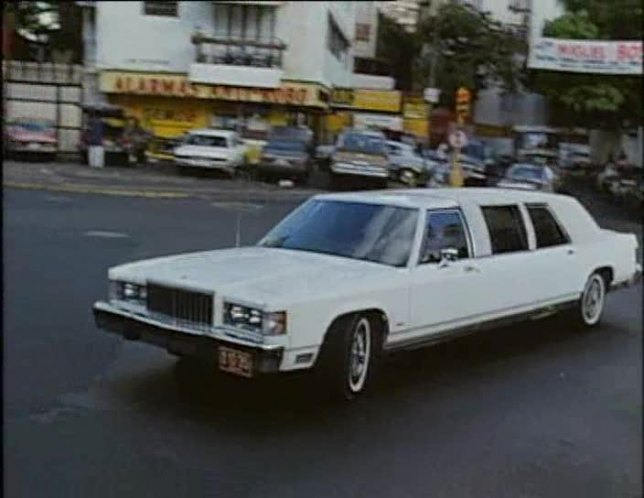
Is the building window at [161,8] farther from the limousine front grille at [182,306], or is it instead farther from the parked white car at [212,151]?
the limousine front grille at [182,306]

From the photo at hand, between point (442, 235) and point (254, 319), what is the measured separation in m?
0.45

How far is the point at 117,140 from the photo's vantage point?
155 centimetres

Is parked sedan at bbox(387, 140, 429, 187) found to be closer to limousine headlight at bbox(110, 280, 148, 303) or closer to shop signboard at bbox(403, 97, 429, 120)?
shop signboard at bbox(403, 97, 429, 120)

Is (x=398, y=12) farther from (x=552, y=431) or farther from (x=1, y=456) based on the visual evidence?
(x=1, y=456)

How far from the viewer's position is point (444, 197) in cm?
174

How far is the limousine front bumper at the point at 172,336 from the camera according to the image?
2.25 meters

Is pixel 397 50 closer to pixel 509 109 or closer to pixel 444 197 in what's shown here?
pixel 509 109

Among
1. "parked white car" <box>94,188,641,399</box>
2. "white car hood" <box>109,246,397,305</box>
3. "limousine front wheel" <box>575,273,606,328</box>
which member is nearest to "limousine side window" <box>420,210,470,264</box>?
"parked white car" <box>94,188,641,399</box>

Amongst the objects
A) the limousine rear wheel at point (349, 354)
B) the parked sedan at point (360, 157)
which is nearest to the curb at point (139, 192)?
the parked sedan at point (360, 157)

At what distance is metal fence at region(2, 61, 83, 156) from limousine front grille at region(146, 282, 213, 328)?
1.94 ft

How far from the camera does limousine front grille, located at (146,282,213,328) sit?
2.21 meters

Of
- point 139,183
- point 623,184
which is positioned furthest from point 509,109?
point 139,183

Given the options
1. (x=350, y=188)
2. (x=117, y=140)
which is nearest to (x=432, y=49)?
(x=350, y=188)

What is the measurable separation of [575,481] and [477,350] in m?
0.36
